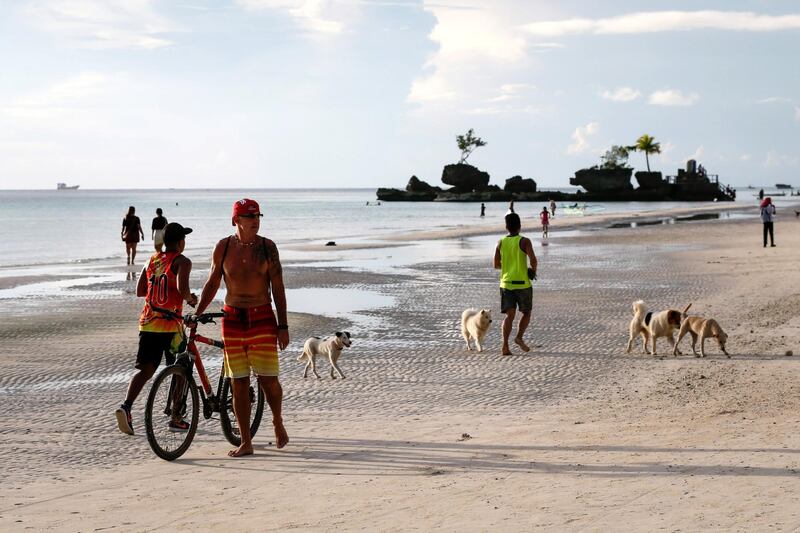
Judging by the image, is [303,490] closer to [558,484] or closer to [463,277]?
[558,484]

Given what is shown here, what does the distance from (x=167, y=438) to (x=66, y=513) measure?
56.4 inches

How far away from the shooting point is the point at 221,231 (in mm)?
68875

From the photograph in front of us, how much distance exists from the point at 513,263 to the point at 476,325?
37.7 inches

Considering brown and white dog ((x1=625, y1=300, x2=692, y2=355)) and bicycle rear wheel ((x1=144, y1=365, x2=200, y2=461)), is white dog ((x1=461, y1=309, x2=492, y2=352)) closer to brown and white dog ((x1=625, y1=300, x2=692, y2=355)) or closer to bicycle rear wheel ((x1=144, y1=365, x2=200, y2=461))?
brown and white dog ((x1=625, y1=300, x2=692, y2=355))

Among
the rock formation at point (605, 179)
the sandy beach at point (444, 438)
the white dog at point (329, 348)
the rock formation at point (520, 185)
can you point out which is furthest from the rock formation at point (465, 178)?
the white dog at point (329, 348)

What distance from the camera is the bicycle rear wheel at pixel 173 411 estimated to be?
23.7 ft

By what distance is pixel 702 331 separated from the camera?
11.7 m

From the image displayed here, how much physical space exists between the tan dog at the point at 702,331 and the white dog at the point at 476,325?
2.40m

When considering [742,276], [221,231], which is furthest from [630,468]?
[221,231]

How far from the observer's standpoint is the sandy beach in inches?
228

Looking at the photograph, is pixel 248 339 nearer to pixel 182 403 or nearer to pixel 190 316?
pixel 190 316

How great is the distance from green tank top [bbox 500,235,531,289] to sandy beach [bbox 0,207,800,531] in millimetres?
953

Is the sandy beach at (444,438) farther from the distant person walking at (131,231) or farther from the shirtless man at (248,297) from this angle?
the distant person walking at (131,231)

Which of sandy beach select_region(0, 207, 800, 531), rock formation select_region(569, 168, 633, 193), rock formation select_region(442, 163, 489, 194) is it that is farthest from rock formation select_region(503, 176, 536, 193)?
Answer: sandy beach select_region(0, 207, 800, 531)
